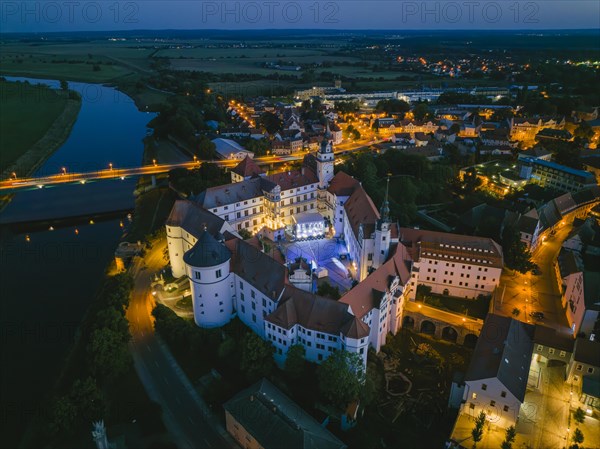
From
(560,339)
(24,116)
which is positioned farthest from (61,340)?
(24,116)

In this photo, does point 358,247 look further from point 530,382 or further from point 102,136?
point 102,136

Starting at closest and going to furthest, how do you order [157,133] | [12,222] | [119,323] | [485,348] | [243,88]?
1. [485,348]
2. [119,323]
3. [12,222]
4. [157,133]
5. [243,88]

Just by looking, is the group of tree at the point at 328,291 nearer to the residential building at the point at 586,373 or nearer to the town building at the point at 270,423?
the town building at the point at 270,423

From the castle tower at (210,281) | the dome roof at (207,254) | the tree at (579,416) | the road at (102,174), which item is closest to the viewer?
the tree at (579,416)

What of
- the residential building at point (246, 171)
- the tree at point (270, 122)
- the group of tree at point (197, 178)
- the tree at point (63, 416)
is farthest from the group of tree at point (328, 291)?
the tree at point (270, 122)

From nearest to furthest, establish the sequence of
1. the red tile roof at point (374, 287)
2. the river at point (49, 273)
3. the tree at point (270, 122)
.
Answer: the red tile roof at point (374, 287)
the river at point (49, 273)
the tree at point (270, 122)

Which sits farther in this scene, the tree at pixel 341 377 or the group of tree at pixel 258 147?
the group of tree at pixel 258 147

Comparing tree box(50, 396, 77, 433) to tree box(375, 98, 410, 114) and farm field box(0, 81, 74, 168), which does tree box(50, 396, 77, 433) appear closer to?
farm field box(0, 81, 74, 168)
